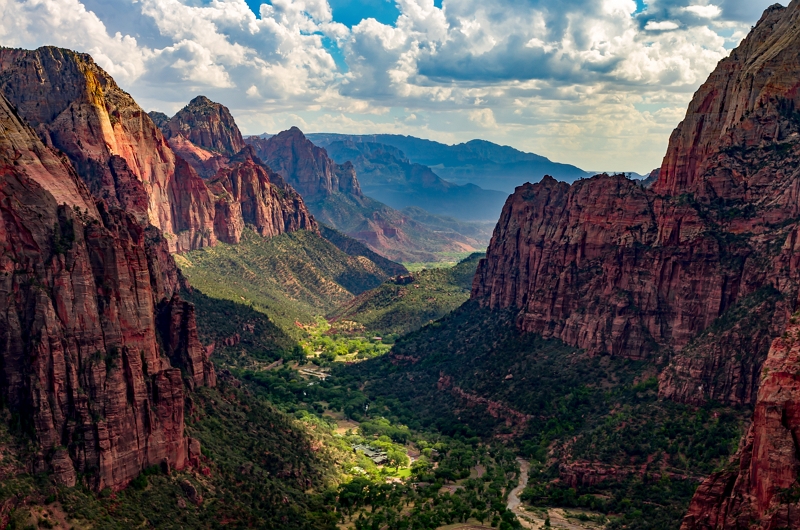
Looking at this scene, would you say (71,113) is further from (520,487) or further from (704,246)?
(704,246)

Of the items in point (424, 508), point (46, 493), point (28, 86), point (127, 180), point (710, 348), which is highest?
point (28, 86)

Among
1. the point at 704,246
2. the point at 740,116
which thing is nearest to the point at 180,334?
the point at 704,246

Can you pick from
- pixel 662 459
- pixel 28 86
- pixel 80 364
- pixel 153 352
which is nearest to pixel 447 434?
pixel 662 459

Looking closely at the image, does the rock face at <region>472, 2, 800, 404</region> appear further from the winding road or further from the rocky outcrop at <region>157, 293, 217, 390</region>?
the rocky outcrop at <region>157, 293, 217, 390</region>

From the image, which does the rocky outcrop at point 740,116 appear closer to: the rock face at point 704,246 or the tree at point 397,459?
the rock face at point 704,246

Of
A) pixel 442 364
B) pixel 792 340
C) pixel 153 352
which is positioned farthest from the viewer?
Answer: pixel 442 364

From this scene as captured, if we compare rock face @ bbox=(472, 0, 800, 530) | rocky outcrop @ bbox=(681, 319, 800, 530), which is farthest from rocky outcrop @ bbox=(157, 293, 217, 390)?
rocky outcrop @ bbox=(681, 319, 800, 530)

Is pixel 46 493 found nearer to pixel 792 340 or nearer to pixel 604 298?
pixel 792 340
